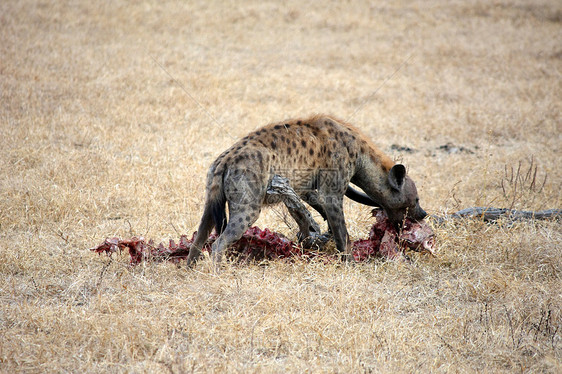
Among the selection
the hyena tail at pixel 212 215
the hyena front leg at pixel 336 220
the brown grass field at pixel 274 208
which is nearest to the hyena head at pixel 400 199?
the brown grass field at pixel 274 208

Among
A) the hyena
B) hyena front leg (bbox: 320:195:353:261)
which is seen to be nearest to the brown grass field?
hyena front leg (bbox: 320:195:353:261)

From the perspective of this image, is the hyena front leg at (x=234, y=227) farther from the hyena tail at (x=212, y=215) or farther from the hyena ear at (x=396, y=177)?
the hyena ear at (x=396, y=177)

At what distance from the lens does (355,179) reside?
599cm

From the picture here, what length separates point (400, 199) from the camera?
5848mm

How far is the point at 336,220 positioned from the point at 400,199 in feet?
2.37

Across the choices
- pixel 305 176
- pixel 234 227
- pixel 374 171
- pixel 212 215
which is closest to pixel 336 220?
pixel 305 176

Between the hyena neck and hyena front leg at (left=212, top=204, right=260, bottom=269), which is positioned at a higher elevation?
the hyena neck

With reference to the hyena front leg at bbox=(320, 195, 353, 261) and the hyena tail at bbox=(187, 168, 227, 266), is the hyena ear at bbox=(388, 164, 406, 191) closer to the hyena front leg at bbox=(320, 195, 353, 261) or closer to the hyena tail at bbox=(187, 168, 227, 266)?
the hyena front leg at bbox=(320, 195, 353, 261)

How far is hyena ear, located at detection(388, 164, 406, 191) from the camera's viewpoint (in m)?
5.70

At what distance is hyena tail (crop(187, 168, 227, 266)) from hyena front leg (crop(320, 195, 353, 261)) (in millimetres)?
1067

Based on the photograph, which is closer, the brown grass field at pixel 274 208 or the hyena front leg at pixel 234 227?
the brown grass field at pixel 274 208

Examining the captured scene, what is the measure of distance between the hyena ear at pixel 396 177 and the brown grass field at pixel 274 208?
692mm

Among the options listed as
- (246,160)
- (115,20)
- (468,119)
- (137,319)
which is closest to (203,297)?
(137,319)

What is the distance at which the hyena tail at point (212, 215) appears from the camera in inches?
201
